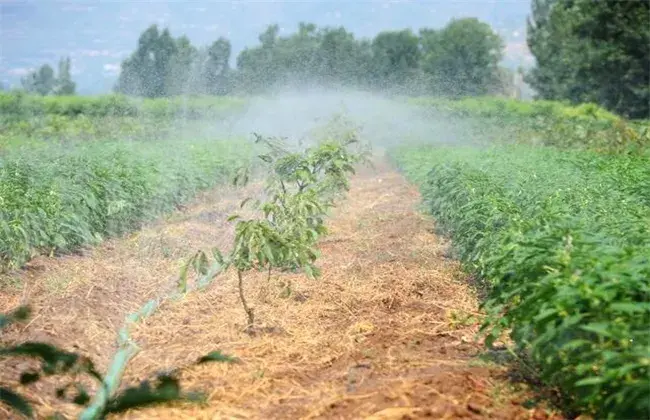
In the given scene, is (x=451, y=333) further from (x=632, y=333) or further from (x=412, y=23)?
(x=412, y=23)

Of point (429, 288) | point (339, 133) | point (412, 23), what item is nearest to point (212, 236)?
point (429, 288)

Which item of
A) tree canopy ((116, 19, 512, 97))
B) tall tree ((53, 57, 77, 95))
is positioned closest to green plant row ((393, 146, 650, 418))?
tree canopy ((116, 19, 512, 97))

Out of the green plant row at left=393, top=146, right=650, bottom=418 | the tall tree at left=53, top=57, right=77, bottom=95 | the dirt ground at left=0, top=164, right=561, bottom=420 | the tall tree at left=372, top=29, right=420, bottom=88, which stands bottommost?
the tall tree at left=53, top=57, right=77, bottom=95

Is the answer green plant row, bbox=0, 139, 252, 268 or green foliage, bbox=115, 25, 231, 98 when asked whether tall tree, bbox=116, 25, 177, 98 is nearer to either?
green foliage, bbox=115, 25, 231, 98

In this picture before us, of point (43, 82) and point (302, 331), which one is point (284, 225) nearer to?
point (302, 331)

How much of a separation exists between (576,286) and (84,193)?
7.10m

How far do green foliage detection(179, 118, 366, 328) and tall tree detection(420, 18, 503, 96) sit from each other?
156 feet

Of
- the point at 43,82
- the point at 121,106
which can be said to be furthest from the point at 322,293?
the point at 43,82

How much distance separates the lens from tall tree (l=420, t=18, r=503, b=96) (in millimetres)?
59156

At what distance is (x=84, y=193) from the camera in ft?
32.2

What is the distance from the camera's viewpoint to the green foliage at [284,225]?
6348 mm

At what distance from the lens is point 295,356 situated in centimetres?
560

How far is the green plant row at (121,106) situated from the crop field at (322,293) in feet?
56.2

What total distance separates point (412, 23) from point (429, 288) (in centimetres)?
5503
